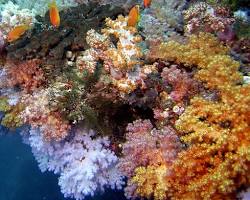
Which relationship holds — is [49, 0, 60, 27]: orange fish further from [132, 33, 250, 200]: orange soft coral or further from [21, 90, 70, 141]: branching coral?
[132, 33, 250, 200]: orange soft coral

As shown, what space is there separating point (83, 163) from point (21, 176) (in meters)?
1.62

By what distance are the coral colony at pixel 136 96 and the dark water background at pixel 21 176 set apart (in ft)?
1.44

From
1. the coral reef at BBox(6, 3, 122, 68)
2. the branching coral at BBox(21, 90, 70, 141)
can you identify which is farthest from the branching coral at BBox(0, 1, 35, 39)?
the branching coral at BBox(21, 90, 70, 141)

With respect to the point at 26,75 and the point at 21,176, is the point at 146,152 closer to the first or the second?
the point at 26,75

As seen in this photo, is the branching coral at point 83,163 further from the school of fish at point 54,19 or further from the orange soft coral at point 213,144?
the school of fish at point 54,19

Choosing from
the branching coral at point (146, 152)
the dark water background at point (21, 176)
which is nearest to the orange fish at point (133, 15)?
the branching coral at point (146, 152)

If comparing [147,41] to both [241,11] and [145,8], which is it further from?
[241,11]

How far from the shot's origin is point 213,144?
2.81 meters

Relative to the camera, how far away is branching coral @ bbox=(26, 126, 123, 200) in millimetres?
3527

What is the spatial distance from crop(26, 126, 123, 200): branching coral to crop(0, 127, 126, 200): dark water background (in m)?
0.76

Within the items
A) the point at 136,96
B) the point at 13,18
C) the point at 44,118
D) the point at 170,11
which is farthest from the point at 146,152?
A: the point at 13,18

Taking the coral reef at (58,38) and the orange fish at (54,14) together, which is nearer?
the orange fish at (54,14)

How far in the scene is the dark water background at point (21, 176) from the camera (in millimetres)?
4496

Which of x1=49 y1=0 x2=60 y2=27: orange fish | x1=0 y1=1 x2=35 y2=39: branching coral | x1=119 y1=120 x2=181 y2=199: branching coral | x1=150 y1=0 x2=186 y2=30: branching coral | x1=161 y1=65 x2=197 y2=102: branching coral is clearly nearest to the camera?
x1=119 y1=120 x2=181 y2=199: branching coral
